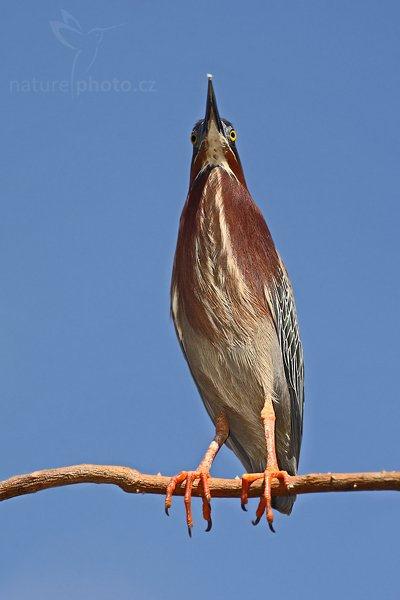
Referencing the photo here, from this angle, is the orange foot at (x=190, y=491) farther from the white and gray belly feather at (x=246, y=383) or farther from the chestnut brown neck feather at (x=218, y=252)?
the chestnut brown neck feather at (x=218, y=252)

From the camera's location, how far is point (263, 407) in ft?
14.2

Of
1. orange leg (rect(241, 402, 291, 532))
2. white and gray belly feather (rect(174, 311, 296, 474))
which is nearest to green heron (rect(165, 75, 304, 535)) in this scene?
white and gray belly feather (rect(174, 311, 296, 474))

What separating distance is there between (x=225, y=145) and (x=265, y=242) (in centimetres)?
65

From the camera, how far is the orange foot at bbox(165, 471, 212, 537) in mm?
3750

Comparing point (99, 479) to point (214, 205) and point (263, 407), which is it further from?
point (214, 205)

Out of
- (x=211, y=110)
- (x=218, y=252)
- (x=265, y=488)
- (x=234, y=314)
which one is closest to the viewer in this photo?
(x=265, y=488)

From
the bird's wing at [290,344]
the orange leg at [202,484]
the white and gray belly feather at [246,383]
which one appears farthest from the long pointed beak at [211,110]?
the orange leg at [202,484]

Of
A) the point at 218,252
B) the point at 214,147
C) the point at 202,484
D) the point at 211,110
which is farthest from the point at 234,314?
the point at 211,110

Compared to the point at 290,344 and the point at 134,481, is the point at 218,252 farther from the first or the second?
the point at 134,481

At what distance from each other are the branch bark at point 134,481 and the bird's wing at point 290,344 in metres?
1.02

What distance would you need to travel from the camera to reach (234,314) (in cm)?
434

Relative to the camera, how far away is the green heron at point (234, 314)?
4.34 m

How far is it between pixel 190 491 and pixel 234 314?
1016 millimetres

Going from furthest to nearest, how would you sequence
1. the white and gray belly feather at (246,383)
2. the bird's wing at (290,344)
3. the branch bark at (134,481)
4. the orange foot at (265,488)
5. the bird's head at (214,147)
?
the bird's head at (214,147) → the bird's wing at (290,344) → the white and gray belly feather at (246,383) → the orange foot at (265,488) → the branch bark at (134,481)
